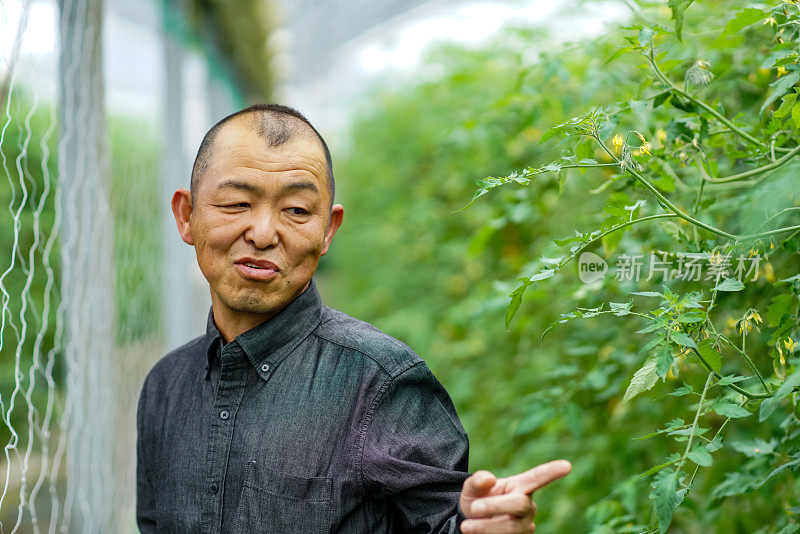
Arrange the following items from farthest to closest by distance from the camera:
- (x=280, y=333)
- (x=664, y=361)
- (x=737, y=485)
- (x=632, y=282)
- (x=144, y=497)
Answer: (x=632, y=282)
(x=144, y=497)
(x=737, y=485)
(x=280, y=333)
(x=664, y=361)

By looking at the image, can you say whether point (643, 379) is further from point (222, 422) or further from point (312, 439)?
point (222, 422)

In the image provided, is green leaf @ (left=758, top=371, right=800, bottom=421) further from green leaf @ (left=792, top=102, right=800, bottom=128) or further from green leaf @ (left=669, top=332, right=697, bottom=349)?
green leaf @ (left=792, top=102, right=800, bottom=128)

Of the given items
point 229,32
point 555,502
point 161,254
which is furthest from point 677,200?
point 229,32

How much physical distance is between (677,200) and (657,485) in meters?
1.04

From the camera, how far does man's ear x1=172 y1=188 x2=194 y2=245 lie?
59.5 inches

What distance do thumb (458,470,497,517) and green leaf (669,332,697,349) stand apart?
0.36 metres

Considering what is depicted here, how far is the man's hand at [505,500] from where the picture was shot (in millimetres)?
1104

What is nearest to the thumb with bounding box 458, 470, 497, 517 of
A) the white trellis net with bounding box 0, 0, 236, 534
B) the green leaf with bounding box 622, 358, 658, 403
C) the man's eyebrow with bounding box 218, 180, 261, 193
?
the green leaf with bounding box 622, 358, 658, 403

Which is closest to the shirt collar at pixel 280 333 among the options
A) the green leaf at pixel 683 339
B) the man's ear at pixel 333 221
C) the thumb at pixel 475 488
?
the man's ear at pixel 333 221

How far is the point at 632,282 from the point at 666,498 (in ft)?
2.85

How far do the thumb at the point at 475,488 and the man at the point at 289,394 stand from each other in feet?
0.29

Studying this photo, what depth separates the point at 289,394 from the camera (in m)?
1.41

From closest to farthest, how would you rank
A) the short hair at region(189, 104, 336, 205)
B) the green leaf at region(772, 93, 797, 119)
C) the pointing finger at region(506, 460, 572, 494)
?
1. the pointing finger at region(506, 460, 572, 494)
2. the green leaf at region(772, 93, 797, 119)
3. the short hair at region(189, 104, 336, 205)

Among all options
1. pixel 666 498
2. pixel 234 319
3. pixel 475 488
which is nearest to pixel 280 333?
pixel 234 319
